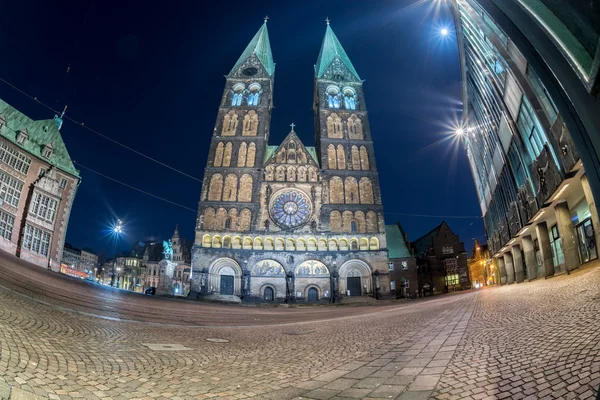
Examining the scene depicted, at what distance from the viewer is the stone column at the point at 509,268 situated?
80.2 ft

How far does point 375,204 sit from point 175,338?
34.5 metres

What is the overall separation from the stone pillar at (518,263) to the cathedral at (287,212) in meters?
14.7

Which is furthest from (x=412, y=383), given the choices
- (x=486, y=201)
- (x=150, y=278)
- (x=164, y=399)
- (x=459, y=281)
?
(x=150, y=278)

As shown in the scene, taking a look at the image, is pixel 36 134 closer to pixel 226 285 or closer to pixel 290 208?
pixel 226 285

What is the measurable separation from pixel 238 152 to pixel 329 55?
80.6ft

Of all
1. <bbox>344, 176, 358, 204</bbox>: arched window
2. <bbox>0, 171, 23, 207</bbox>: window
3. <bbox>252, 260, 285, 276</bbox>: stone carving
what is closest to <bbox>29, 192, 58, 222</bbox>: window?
<bbox>0, 171, 23, 207</bbox>: window

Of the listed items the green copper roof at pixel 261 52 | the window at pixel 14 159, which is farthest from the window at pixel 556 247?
the window at pixel 14 159

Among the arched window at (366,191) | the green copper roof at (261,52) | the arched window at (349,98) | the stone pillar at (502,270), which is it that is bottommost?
the stone pillar at (502,270)

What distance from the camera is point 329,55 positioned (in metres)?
50.7

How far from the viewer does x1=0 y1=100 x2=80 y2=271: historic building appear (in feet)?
92.0

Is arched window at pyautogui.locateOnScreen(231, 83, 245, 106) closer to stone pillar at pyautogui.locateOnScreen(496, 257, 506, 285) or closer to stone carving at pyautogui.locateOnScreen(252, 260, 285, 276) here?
stone carving at pyautogui.locateOnScreen(252, 260, 285, 276)

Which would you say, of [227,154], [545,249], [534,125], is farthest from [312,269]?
[534,125]

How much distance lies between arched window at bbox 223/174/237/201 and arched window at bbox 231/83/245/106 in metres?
12.1

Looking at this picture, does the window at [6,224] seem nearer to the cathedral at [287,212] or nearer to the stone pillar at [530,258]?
the cathedral at [287,212]
